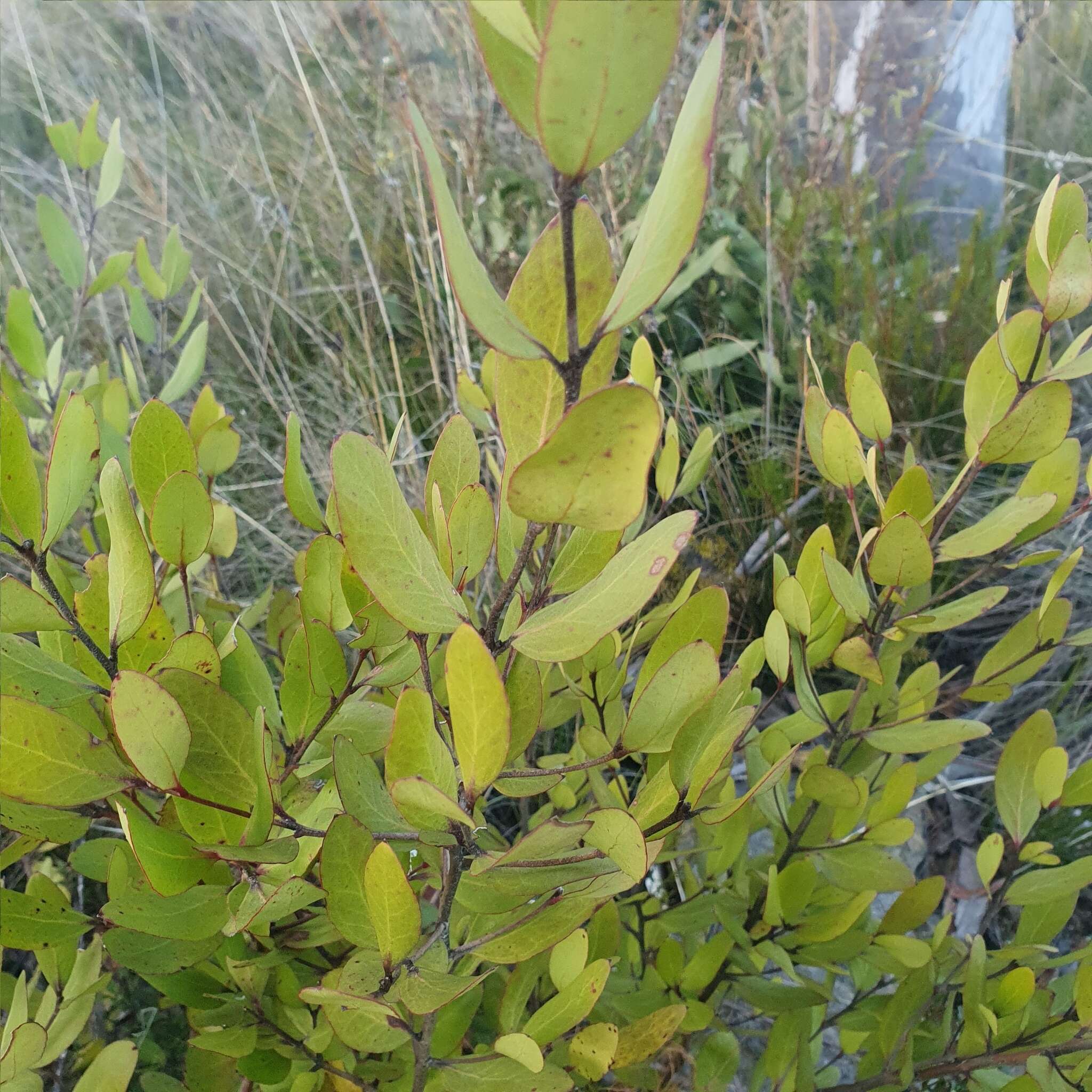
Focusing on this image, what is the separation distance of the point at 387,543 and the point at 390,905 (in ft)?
0.45

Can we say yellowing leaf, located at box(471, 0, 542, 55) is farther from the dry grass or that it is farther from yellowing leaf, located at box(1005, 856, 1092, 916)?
the dry grass

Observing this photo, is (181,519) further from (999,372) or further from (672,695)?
(999,372)

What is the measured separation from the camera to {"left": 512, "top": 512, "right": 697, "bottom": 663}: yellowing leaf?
28 centimetres

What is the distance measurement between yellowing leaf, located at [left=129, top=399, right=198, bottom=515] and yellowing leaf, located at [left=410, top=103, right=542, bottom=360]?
24cm

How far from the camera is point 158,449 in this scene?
1.48 feet

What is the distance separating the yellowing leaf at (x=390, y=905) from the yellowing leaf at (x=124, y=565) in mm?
145

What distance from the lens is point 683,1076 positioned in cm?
75

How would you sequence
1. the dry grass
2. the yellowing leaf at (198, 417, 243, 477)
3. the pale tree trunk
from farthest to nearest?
the pale tree trunk → the dry grass → the yellowing leaf at (198, 417, 243, 477)

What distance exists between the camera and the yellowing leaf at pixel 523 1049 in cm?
35

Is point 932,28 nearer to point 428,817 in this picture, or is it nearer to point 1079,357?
point 1079,357

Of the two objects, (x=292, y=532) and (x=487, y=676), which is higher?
(x=487, y=676)

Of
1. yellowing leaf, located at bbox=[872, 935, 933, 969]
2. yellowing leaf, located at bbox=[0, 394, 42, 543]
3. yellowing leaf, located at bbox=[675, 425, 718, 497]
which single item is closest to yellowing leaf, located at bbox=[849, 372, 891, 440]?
yellowing leaf, located at bbox=[675, 425, 718, 497]

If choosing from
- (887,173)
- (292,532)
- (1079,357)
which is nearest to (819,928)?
(1079,357)

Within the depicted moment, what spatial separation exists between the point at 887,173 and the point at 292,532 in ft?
5.76
